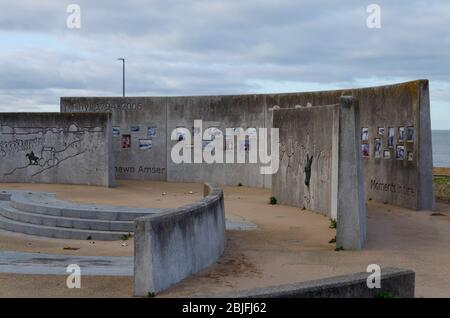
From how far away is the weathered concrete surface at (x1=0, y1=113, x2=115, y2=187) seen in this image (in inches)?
842

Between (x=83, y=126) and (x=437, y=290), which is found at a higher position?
(x=83, y=126)

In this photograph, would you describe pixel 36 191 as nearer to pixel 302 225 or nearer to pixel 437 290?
pixel 302 225

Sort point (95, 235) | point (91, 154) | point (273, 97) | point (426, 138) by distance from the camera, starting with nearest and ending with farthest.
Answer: point (95, 235) < point (426, 138) < point (91, 154) < point (273, 97)

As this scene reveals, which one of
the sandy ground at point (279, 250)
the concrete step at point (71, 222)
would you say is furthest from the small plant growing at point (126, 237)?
the sandy ground at point (279, 250)

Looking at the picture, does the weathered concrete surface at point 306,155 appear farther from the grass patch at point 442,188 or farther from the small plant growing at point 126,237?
the grass patch at point 442,188

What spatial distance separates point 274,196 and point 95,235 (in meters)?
7.05

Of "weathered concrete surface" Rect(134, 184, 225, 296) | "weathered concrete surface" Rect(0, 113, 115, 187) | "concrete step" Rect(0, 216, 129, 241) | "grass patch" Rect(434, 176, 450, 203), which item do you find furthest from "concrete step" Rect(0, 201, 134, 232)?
"grass patch" Rect(434, 176, 450, 203)

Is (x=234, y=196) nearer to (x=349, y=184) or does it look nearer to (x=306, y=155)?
(x=306, y=155)

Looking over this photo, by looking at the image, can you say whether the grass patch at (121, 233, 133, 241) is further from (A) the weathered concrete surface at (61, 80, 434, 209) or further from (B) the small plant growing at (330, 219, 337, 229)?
Result: (A) the weathered concrete surface at (61, 80, 434, 209)

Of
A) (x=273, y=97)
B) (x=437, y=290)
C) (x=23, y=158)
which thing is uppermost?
(x=273, y=97)

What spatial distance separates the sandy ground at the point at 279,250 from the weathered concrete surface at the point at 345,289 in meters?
1.44
